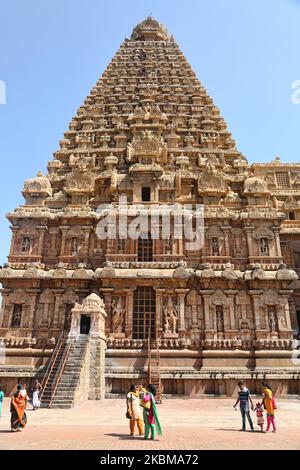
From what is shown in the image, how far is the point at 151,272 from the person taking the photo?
25266mm

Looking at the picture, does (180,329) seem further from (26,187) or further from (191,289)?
(26,187)

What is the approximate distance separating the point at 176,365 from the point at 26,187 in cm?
1824

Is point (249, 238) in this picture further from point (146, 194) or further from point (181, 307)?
point (146, 194)

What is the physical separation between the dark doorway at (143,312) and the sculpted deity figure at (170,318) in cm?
99

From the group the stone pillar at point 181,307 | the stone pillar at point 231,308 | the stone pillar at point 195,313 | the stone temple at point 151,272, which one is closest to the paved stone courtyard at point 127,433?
the stone temple at point 151,272

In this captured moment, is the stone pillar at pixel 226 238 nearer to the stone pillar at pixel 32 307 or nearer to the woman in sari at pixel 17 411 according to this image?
the stone pillar at pixel 32 307

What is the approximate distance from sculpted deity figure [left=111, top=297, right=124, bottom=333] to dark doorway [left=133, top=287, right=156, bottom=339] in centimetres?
95

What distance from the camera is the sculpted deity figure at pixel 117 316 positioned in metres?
24.5

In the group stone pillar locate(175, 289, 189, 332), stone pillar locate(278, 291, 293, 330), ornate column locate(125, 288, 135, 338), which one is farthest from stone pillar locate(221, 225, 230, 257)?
ornate column locate(125, 288, 135, 338)

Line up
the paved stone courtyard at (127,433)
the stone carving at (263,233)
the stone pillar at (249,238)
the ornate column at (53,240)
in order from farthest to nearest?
the ornate column at (53,240)
the stone carving at (263,233)
the stone pillar at (249,238)
the paved stone courtyard at (127,433)

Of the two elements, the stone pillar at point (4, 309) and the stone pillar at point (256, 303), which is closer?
the stone pillar at point (256, 303)

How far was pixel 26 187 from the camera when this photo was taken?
97.9 feet

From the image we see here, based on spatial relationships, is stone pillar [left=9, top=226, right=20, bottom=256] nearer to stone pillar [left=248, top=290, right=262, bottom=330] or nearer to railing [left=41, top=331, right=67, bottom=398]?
railing [left=41, top=331, right=67, bottom=398]

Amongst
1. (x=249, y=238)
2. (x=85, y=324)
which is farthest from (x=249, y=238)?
(x=85, y=324)
